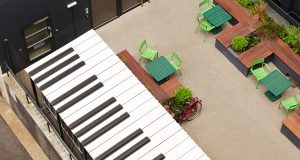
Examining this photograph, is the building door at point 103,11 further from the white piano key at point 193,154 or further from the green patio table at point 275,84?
the white piano key at point 193,154

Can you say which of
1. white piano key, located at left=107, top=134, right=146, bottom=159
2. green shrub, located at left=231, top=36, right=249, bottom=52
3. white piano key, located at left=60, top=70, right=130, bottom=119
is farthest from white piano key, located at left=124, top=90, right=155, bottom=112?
green shrub, located at left=231, top=36, right=249, bottom=52

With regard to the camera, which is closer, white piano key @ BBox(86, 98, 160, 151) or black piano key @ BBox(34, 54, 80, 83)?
white piano key @ BBox(86, 98, 160, 151)

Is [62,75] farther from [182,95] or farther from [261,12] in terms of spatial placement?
[261,12]

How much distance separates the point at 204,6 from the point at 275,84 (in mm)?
6331

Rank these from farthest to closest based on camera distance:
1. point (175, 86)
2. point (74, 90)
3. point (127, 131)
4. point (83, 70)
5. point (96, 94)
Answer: point (175, 86) → point (83, 70) → point (74, 90) → point (96, 94) → point (127, 131)

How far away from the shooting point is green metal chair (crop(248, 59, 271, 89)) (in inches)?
1313

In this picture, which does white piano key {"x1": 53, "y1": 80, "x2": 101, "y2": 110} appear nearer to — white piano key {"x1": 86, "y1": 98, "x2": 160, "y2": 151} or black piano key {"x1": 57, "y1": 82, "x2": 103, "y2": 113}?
black piano key {"x1": 57, "y1": 82, "x2": 103, "y2": 113}

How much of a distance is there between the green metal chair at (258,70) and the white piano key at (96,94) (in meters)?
7.00

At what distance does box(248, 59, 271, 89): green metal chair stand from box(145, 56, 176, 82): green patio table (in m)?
3.80

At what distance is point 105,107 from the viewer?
94.3ft

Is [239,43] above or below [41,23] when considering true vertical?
below

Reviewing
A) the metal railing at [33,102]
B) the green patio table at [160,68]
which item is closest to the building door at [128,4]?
the green patio table at [160,68]

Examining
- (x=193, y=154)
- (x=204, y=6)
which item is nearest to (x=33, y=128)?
(x=193, y=154)

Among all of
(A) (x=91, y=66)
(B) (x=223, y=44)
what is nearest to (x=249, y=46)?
(B) (x=223, y=44)
